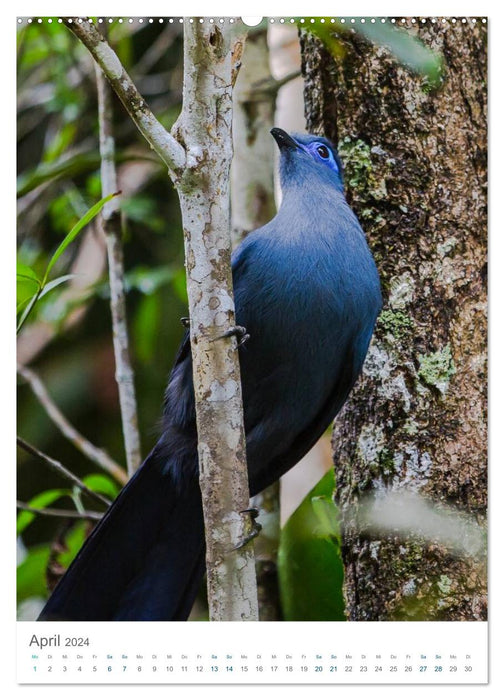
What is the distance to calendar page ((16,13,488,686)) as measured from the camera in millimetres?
2125

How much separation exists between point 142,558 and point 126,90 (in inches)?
56.1

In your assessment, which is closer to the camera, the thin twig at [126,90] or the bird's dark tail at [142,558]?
the thin twig at [126,90]

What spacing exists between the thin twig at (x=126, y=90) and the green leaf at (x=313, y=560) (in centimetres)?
123

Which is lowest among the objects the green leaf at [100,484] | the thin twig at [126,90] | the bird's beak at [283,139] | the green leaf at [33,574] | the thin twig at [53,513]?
the green leaf at [33,574]

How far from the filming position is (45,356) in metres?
3.13

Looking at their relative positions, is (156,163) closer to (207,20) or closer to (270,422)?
(207,20)

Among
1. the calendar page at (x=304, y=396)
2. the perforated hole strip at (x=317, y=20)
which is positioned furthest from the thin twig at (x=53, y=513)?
the perforated hole strip at (x=317, y=20)

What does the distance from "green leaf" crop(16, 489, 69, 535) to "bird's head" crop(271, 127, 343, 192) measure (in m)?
1.23

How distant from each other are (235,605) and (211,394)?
0.54m

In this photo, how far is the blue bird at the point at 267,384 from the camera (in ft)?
8.06

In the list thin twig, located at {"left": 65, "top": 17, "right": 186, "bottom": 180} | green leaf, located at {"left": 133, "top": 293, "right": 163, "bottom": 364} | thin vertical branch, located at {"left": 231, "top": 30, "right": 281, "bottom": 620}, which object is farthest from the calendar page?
thin vertical branch, located at {"left": 231, "top": 30, "right": 281, "bottom": 620}

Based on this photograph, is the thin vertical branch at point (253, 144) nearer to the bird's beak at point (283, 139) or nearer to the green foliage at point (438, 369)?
the bird's beak at point (283, 139)

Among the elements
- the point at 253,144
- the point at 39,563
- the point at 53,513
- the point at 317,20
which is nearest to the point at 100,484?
the point at 53,513
